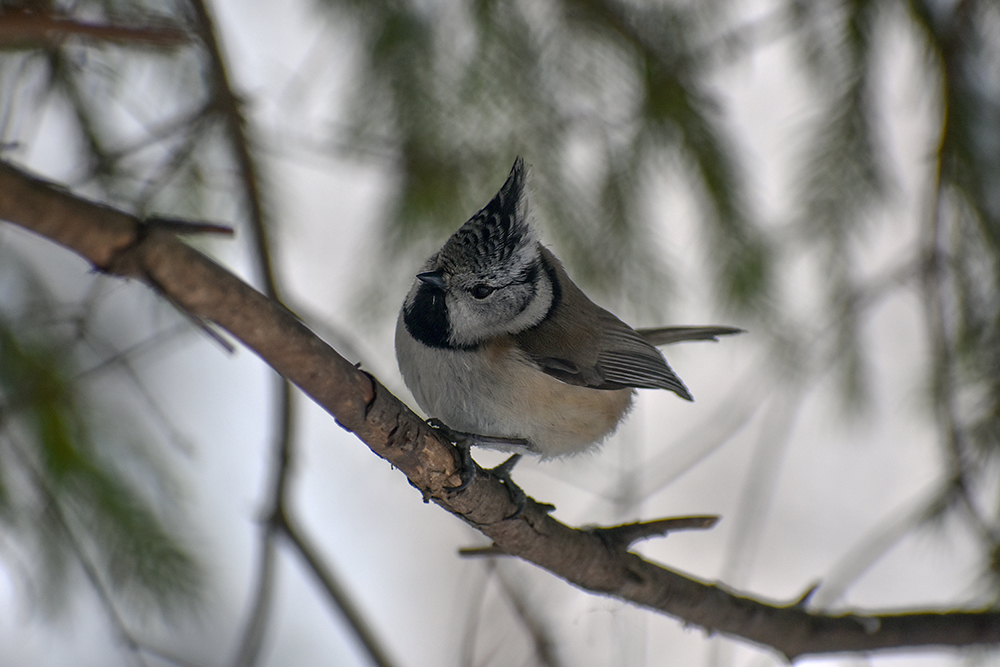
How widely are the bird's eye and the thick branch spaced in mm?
484

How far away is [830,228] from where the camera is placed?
2.01 metres

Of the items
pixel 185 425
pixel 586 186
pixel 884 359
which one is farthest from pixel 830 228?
pixel 185 425

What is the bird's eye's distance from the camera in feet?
5.65

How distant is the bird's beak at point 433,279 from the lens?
5.45 ft

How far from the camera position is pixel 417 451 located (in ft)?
3.86

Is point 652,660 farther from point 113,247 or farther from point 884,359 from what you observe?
point 113,247

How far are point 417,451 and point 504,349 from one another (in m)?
0.57

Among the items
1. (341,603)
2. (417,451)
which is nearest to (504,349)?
(417,451)

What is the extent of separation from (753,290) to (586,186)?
53 cm

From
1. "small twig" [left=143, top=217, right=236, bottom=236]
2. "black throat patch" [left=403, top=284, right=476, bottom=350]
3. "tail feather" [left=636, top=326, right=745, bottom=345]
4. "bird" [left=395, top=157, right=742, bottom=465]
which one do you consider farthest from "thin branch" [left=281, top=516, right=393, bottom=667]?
"small twig" [left=143, top=217, right=236, bottom=236]

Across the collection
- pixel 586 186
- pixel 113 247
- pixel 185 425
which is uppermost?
pixel 586 186

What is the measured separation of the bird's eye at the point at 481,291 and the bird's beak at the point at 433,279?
0.24ft

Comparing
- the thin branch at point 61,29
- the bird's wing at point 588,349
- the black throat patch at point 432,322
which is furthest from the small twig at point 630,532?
the thin branch at point 61,29

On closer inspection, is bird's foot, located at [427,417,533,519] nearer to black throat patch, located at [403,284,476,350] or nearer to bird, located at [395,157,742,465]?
bird, located at [395,157,742,465]
